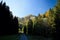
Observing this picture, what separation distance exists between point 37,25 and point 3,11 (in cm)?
1635

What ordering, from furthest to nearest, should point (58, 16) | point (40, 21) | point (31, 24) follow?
1. point (31, 24)
2. point (40, 21)
3. point (58, 16)

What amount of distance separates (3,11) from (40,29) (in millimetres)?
16726

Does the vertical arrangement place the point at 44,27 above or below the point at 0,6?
below

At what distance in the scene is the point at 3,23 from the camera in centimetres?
3888

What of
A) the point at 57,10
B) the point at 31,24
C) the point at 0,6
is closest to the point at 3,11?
the point at 0,6

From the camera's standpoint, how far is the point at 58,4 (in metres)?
35.6

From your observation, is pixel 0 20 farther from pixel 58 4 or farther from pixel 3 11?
pixel 58 4

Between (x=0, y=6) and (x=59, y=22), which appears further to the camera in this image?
(x=0, y=6)

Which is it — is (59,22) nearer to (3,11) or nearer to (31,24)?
(3,11)

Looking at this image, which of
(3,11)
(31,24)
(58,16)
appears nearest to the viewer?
(58,16)

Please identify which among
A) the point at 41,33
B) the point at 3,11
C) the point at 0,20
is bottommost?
the point at 41,33

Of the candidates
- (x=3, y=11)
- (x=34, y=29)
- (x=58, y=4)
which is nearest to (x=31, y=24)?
(x=34, y=29)

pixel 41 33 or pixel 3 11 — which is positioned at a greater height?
pixel 3 11

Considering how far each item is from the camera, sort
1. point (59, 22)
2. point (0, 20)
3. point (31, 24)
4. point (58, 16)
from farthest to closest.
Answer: point (31, 24)
point (0, 20)
point (58, 16)
point (59, 22)
